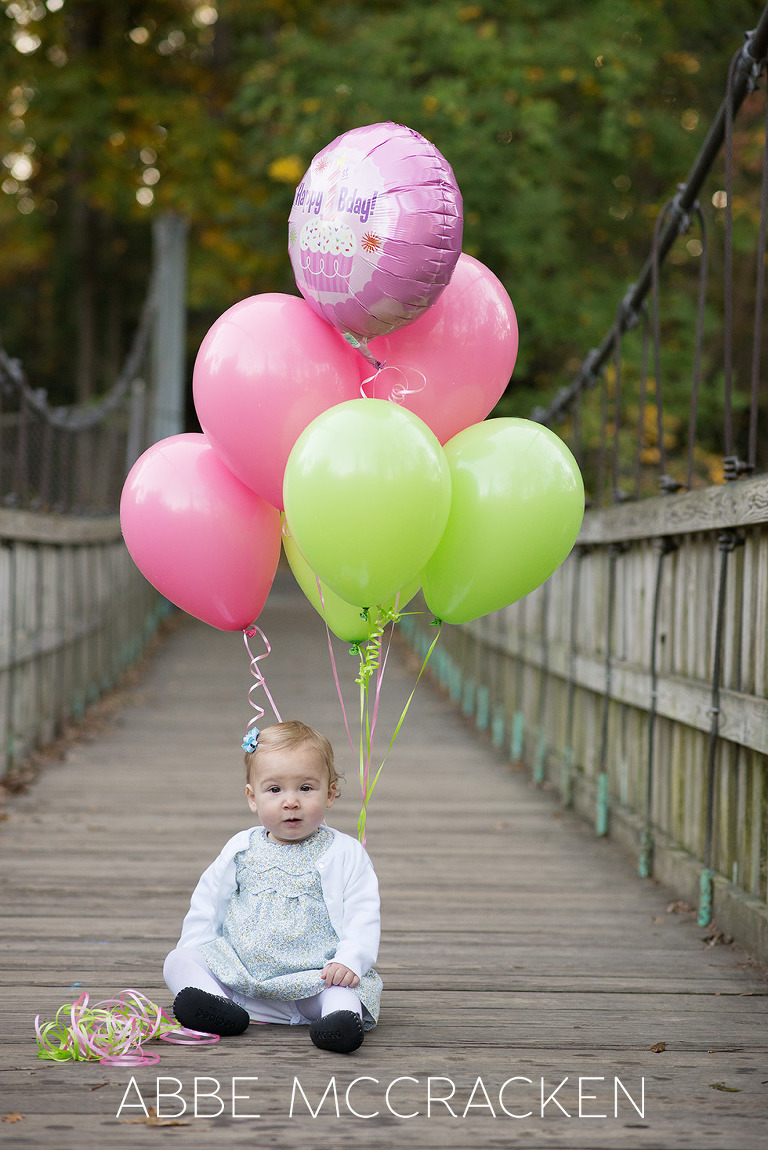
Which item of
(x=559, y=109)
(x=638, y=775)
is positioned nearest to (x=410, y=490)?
(x=638, y=775)

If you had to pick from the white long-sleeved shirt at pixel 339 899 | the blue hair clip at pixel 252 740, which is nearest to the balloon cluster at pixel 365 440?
the blue hair clip at pixel 252 740

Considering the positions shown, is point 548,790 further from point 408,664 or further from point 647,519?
point 408,664

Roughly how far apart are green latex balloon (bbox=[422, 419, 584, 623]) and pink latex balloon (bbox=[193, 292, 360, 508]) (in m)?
0.35

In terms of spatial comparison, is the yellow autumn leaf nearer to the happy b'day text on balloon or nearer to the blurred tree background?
the blurred tree background

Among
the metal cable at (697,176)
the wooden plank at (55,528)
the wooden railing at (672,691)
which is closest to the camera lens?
the wooden railing at (672,691)

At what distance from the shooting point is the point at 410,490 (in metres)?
2.65

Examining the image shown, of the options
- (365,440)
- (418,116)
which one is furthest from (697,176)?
(418,116)

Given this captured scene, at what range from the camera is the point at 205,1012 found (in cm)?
290

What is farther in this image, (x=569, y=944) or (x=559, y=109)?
(x=559, y=109)

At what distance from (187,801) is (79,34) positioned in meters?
14.6

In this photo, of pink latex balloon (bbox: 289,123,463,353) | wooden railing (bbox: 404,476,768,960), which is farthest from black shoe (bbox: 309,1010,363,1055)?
pink latex balloon (bbox: 289,123,463,353)

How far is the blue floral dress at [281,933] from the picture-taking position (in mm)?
2998

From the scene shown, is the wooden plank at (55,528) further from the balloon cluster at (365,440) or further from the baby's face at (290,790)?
the baby's face at (290,790)

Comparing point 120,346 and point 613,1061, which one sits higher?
point 120,346
